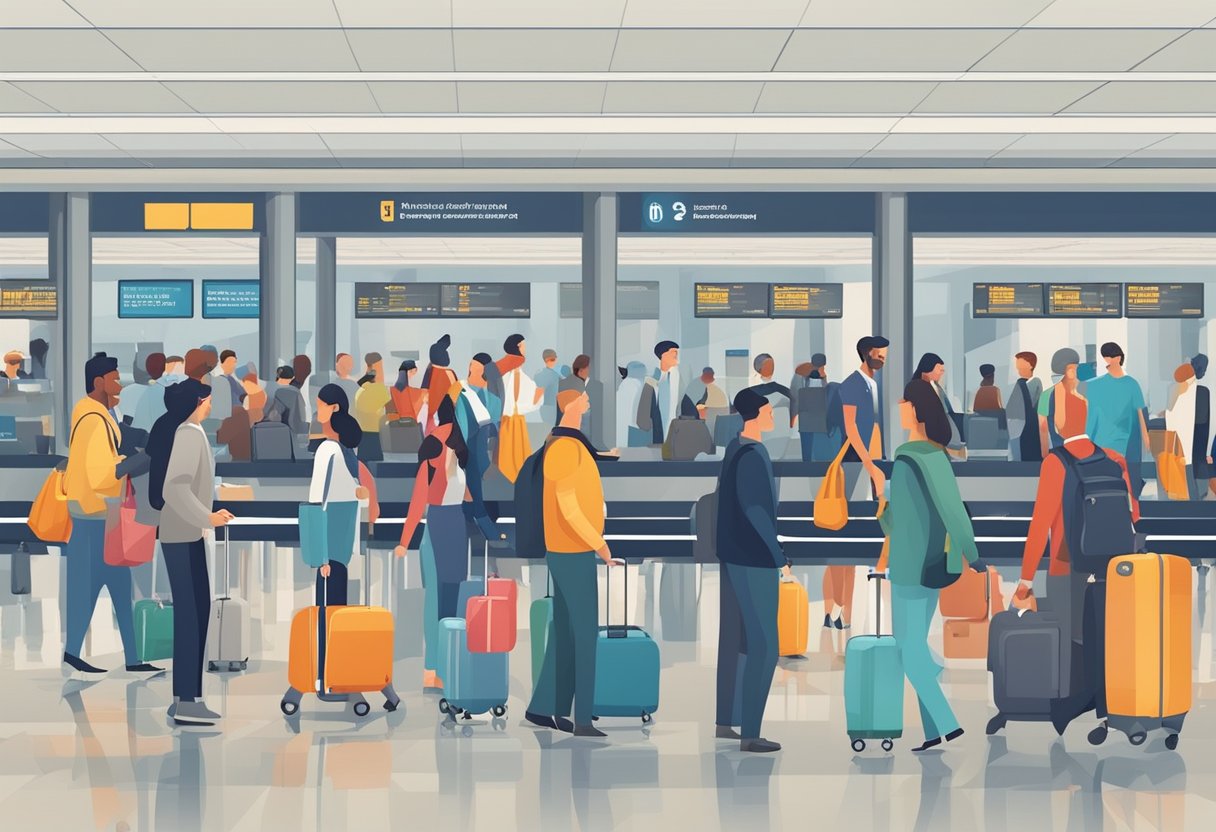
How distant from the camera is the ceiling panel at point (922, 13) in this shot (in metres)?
7.92

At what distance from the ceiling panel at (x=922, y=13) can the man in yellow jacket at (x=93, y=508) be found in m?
4.49

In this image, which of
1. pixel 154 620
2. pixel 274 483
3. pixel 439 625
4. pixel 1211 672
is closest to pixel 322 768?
pixel 439 625

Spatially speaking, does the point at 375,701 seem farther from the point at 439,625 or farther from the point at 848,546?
the point at 848,546

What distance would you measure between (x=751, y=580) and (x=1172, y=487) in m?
7.66

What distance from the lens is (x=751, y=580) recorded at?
573cm

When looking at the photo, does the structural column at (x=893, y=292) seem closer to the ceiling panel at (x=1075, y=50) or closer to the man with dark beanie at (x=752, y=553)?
the ceiling panel at (x=1075, y=50)

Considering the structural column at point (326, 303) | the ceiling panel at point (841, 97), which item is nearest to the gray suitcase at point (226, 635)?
the ceiling panel at point (841, 97)

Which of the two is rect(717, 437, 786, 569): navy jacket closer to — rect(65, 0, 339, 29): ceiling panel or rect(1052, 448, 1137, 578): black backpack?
rect(1052, 448, 1137, 578): black backpack

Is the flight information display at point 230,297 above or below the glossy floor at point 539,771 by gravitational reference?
above

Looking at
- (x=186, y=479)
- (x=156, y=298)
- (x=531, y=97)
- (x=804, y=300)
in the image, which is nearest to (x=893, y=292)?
(x=804, y=300)

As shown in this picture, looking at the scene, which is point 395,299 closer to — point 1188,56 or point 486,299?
point 486,299

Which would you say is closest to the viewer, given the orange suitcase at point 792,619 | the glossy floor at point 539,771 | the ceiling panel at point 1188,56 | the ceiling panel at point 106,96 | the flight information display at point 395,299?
the glossy floor at point 539,771

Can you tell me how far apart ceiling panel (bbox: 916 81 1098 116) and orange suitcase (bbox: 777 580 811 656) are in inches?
173

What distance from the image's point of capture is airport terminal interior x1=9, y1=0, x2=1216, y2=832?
572 centimetres
